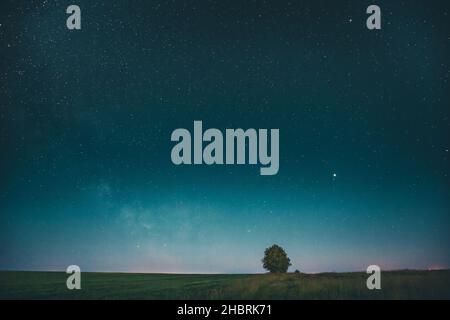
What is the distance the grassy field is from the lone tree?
0.53 ft

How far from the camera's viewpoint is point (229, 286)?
11430mm

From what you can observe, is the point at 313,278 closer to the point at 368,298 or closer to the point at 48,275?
the point at 368,298

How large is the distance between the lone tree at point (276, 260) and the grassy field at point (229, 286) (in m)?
0.16

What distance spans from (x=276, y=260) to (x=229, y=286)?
3.50 ft

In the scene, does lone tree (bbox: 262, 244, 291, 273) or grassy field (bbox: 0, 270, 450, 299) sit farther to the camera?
lone tree (bbox: 262, 244, 291, 273)

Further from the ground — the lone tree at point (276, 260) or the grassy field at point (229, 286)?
the lone tree at point (276, 260)

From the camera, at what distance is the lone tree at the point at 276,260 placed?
1134 centimetres

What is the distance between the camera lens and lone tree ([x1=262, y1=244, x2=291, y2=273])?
37.2 ft

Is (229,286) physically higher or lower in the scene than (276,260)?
lower

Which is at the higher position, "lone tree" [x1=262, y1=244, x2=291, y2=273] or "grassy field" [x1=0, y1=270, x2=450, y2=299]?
"lone tree" [x1=262, y1=244, x2=291, y2=273]

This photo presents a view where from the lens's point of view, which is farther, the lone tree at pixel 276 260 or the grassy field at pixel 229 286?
the lone tree at pixel 276 260
